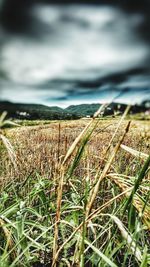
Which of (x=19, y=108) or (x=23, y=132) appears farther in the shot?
(x=23, y=132)

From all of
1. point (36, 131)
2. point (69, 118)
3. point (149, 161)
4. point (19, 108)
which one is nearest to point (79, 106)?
point (69, 118)

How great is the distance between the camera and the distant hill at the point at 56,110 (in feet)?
2.94

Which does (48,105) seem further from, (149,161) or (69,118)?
(149,161)

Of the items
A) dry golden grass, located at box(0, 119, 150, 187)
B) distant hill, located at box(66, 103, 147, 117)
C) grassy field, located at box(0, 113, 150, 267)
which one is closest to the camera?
distant hill, located at box(66, 103, 147, 117)

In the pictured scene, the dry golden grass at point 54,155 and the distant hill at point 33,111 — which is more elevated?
the distant hill at point 33,111

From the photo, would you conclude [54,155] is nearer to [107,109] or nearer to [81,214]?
[81,214]

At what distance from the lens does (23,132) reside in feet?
Result: 23.4

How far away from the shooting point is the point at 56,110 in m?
1.02

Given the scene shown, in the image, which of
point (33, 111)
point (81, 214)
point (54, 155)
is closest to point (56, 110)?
point (33, 111)

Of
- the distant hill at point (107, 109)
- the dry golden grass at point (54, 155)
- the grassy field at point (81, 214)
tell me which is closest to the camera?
the distant hill at point (107, 109)

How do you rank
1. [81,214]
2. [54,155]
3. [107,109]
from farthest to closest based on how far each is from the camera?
[54,155] → [81,214] → [107,109]

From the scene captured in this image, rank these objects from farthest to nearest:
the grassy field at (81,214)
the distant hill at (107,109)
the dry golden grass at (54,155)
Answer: the dry golden grass at (54,155)
the grassy field at (81,214)
the distant hill at (107,109)

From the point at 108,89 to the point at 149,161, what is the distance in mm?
205

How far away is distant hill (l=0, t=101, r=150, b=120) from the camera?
90 centimetres
